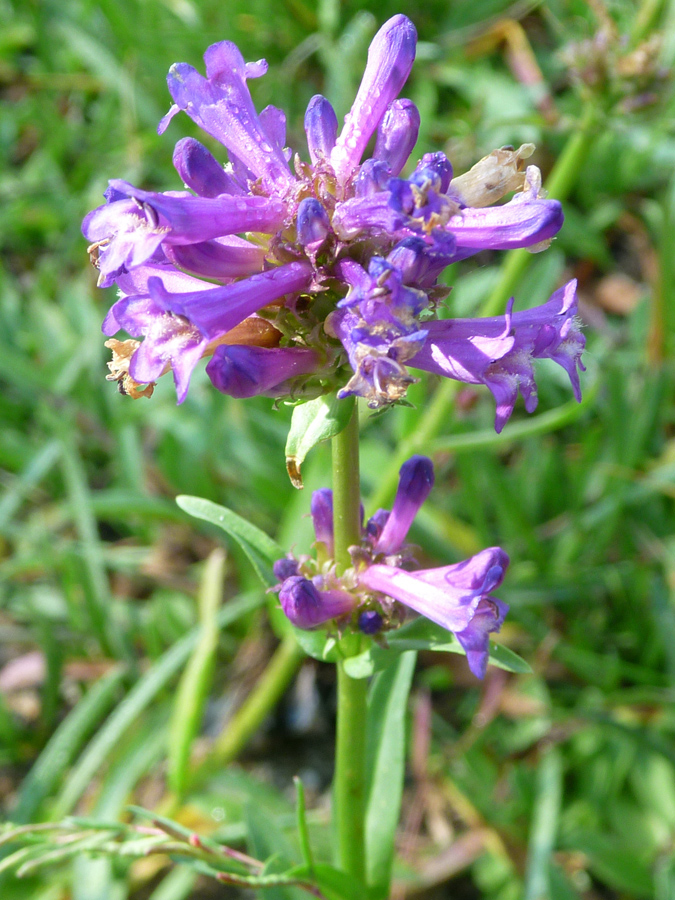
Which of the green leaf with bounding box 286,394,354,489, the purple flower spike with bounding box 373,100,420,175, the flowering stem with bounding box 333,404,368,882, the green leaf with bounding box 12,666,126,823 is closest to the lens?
the green leaf with bounding box 286,394,354,489

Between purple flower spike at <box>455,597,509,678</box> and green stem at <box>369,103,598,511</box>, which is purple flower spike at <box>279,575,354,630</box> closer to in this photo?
purple flower spike at <box>455,597,509,678</box>

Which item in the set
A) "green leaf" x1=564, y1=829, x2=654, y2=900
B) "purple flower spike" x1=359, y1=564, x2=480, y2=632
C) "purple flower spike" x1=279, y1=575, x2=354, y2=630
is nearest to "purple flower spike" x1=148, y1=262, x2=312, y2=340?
"purple flower spike" x1=279, y1=575, x2=354, y2=630

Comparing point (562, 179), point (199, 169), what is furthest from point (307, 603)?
point (562, 179)

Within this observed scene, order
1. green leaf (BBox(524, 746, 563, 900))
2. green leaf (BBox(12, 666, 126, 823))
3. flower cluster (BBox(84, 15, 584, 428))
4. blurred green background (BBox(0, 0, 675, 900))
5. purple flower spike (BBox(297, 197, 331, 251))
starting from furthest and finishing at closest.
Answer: blurred green background (BBox(0, 0, 675, 900)) < green leaf (BBox(12, 666, 126, 823)) < green leaf (BBox(524, 746, 563, 900)) < purple flower spike (BBox(297, 197, 331, 251)) < flower cluster (BBox(84, 15, 584, 428))

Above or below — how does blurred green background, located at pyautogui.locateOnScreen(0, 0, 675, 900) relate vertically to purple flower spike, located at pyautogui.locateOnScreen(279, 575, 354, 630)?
below

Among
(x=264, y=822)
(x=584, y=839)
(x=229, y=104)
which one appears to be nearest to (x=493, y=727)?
(x=584, y=839)

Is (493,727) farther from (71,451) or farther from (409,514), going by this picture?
(71,451)

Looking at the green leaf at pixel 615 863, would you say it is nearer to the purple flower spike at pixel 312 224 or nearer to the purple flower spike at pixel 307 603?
the purple flower spike at pixel 307 603
